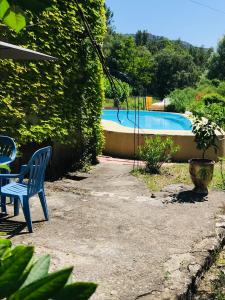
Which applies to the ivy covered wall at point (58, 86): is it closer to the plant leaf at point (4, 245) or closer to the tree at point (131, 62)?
the plant leaf at point (4, 245)

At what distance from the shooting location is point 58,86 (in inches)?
343

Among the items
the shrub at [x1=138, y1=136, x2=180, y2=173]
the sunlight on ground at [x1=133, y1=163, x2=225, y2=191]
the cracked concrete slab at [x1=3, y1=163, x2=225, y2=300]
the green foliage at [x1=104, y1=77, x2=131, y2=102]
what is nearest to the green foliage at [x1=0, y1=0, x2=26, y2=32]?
the green foliage at [x1=104, y1=77, x2=131, y2=102]

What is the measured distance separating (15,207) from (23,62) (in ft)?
10.3

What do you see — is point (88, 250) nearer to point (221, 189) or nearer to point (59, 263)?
point (59, 263)

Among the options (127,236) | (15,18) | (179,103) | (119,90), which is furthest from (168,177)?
(179,103)

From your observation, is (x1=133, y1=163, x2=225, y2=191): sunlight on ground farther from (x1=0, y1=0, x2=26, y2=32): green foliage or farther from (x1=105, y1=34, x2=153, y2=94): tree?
(x1=105, y1=34, x2=153, y2=94): tree

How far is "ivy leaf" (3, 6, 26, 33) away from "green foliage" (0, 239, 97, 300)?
0.35 m

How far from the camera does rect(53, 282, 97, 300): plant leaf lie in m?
0.42

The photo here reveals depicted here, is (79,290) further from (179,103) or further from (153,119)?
(179,103)

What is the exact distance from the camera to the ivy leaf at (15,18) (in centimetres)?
62

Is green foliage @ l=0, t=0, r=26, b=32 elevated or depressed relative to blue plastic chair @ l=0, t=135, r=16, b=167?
elevated

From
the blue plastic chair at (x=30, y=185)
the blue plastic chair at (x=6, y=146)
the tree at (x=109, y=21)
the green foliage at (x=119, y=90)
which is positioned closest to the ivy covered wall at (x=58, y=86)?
the blue plastic chair at (x=6, y=146)

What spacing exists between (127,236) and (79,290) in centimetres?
496

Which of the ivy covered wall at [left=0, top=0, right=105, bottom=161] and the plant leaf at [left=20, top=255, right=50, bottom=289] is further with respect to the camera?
the ivy covered wall at [left=0, top=0, right=105, bottom=161]
